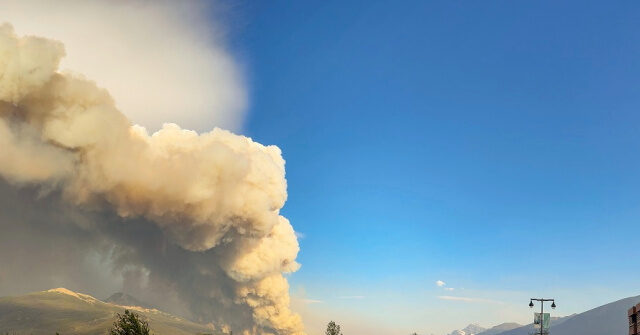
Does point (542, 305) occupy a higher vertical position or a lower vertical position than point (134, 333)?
higher

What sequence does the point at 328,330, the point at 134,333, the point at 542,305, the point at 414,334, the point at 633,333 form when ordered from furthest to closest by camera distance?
the point at 414,334 → the point at 328,330 → the point at 542,305 → the point at 633,333 → the point at 134,333

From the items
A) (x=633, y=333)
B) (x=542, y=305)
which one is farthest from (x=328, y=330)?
(x=633, y=333)

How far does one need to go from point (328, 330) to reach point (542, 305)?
7183 centimetres

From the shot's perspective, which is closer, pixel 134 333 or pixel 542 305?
pixel 134 333

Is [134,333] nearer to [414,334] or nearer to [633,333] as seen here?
[633,333]

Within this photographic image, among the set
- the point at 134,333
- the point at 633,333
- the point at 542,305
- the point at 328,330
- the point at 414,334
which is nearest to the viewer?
the point at 134,333

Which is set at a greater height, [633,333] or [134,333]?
[633,333]

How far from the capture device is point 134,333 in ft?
143

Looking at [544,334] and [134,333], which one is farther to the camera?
[544,334]

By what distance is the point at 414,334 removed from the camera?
195 meters

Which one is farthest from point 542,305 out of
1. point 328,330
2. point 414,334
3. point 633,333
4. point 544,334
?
point 414,334

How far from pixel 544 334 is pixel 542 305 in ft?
16.5

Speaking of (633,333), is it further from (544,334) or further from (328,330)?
(328,330)

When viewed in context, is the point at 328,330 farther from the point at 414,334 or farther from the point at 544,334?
the point at 414,334
